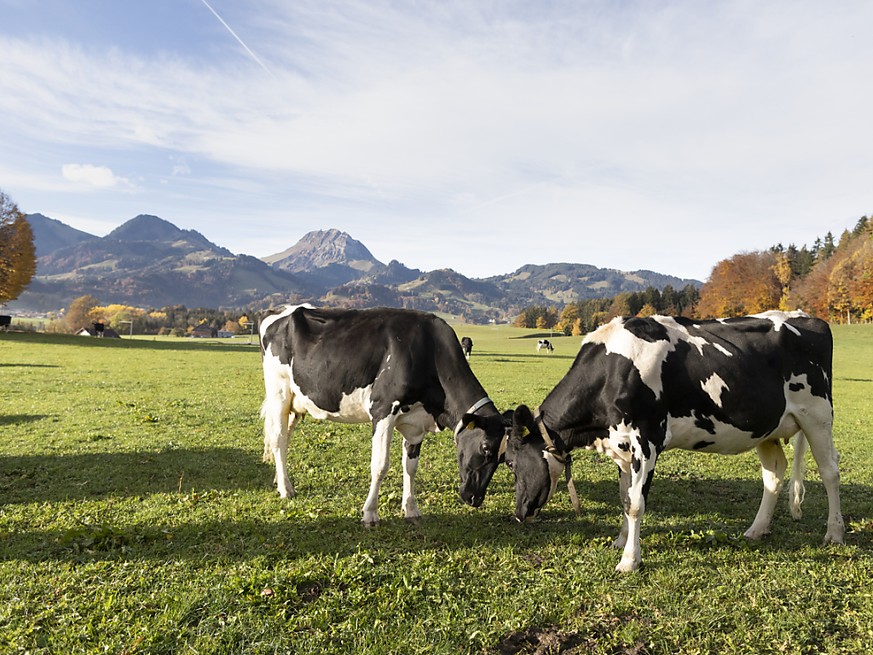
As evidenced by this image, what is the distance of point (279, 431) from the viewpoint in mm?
9203

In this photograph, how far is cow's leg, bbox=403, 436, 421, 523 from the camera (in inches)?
311

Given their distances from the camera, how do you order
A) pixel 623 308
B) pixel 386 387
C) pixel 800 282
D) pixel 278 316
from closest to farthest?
pixel 386 387
pixel 278 316
pixel 800 282
pixel 623 308

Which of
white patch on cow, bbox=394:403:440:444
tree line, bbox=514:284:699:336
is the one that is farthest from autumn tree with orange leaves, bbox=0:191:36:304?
tree line, bbox=514:284:699:336

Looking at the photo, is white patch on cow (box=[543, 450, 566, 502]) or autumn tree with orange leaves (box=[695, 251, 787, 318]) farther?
autumn tree with orange leaves (box=[695, 251, 787, 318])

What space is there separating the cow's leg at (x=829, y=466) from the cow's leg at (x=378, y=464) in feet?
19.4

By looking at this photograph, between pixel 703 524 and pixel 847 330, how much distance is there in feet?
282

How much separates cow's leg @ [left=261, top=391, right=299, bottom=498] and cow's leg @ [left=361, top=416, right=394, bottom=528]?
1986 millimetres

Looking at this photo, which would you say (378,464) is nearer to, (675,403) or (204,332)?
(675,403)

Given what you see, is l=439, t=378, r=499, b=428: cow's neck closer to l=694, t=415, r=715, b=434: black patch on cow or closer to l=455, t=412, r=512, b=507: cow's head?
l=455, t=412, r=512, b=507: cow's head

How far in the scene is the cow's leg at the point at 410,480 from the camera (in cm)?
789

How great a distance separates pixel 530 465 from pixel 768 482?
145 inches

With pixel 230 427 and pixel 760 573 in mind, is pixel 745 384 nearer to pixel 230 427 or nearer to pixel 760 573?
pixel 760 573

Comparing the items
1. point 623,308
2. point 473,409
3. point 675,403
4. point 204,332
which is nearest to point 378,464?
point 473,409

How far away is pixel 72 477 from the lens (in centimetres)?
973
